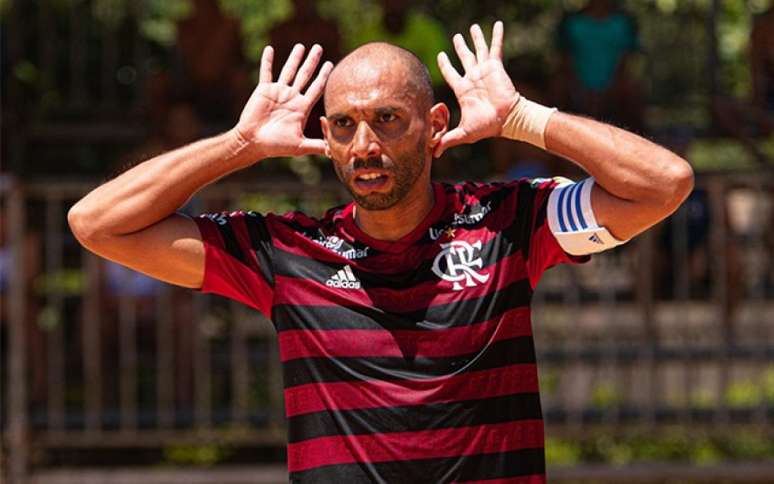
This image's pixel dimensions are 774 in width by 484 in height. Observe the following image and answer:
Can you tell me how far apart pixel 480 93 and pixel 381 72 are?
0.28 m

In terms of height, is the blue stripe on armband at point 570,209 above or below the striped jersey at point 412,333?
above

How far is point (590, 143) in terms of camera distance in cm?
426

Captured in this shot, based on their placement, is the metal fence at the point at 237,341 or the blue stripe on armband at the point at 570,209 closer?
the blue stripe on armband at the point at 570,209

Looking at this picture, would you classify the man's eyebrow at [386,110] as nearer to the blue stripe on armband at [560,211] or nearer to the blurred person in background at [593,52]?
the blue stripe on armband at [560,211]

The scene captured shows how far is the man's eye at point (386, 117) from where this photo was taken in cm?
428

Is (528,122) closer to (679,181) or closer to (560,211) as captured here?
(560,211)

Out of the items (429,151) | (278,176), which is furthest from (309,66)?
(278,176)

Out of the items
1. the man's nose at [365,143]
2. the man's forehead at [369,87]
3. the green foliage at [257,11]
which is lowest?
the man's nose at [365,143]

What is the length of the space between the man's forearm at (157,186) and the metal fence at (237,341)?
4.24m

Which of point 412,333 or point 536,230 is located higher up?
point 536,230

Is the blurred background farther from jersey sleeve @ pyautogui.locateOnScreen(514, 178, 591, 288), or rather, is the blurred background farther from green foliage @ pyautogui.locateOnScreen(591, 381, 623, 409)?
jersey sleeve @ pyautogui.locateOnScreen(514, 178, 591, 288)

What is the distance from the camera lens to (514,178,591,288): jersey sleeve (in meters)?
4.42

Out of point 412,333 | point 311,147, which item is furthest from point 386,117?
point 412,333

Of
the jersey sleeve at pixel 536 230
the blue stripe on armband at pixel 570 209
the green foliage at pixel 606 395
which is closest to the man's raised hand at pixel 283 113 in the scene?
the jersey sleeve at pixel 536 230
